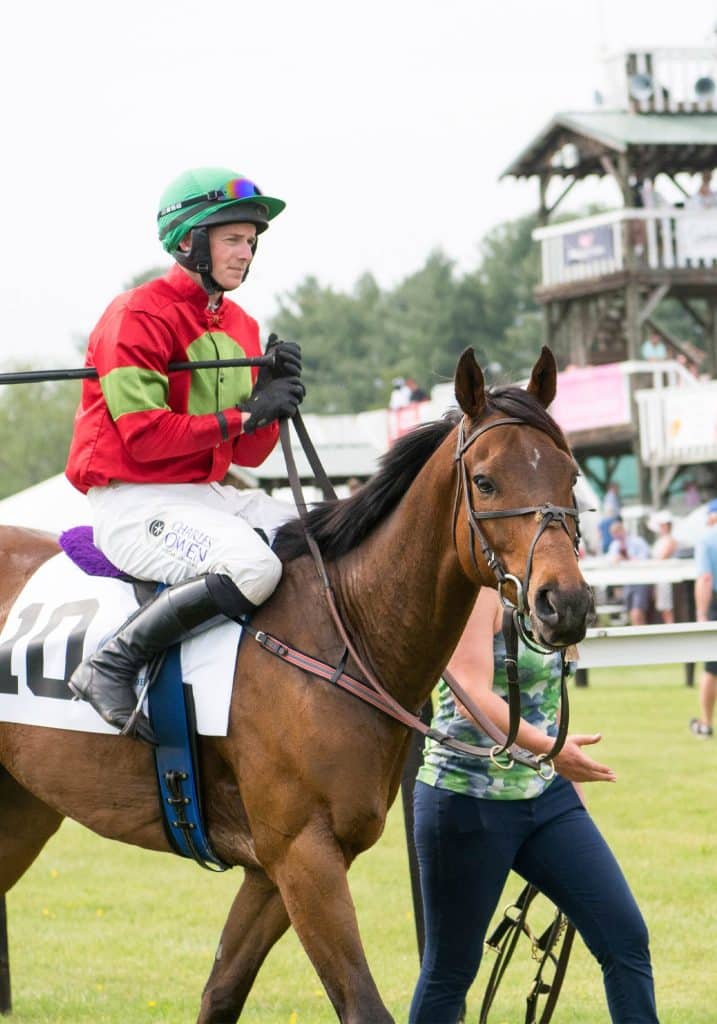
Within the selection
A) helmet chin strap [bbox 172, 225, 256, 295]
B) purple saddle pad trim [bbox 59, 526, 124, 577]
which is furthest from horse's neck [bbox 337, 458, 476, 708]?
helmet chin strap [bbox 172, 225, 256, 295]

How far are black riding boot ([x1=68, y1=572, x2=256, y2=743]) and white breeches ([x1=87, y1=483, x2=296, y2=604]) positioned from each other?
0.18ft

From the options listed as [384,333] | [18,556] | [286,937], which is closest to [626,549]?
[286,937]

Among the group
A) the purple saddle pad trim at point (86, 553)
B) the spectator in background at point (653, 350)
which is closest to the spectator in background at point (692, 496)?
the spectator in background at point (653, 350)

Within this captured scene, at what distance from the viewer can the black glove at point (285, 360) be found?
14.6 ft

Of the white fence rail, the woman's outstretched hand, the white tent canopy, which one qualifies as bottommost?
the white tent canopy

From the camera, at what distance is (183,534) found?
4.27 meters

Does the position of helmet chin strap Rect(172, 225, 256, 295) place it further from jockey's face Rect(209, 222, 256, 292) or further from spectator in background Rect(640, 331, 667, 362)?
spectator in background Rect(640, 331, 667, 362)

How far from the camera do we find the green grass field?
5895 mm

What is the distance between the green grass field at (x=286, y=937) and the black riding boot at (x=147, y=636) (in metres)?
1.84

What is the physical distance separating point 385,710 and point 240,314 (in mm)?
1308

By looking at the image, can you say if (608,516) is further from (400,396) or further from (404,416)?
(404,416)

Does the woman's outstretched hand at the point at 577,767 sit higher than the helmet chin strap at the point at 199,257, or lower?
lower

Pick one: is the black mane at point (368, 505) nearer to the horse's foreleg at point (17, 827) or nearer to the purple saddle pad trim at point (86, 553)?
the purple saddle pad trim at point (86, 553)

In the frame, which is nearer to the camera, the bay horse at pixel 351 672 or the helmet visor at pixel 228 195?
the bay horse at pixel 351 672
